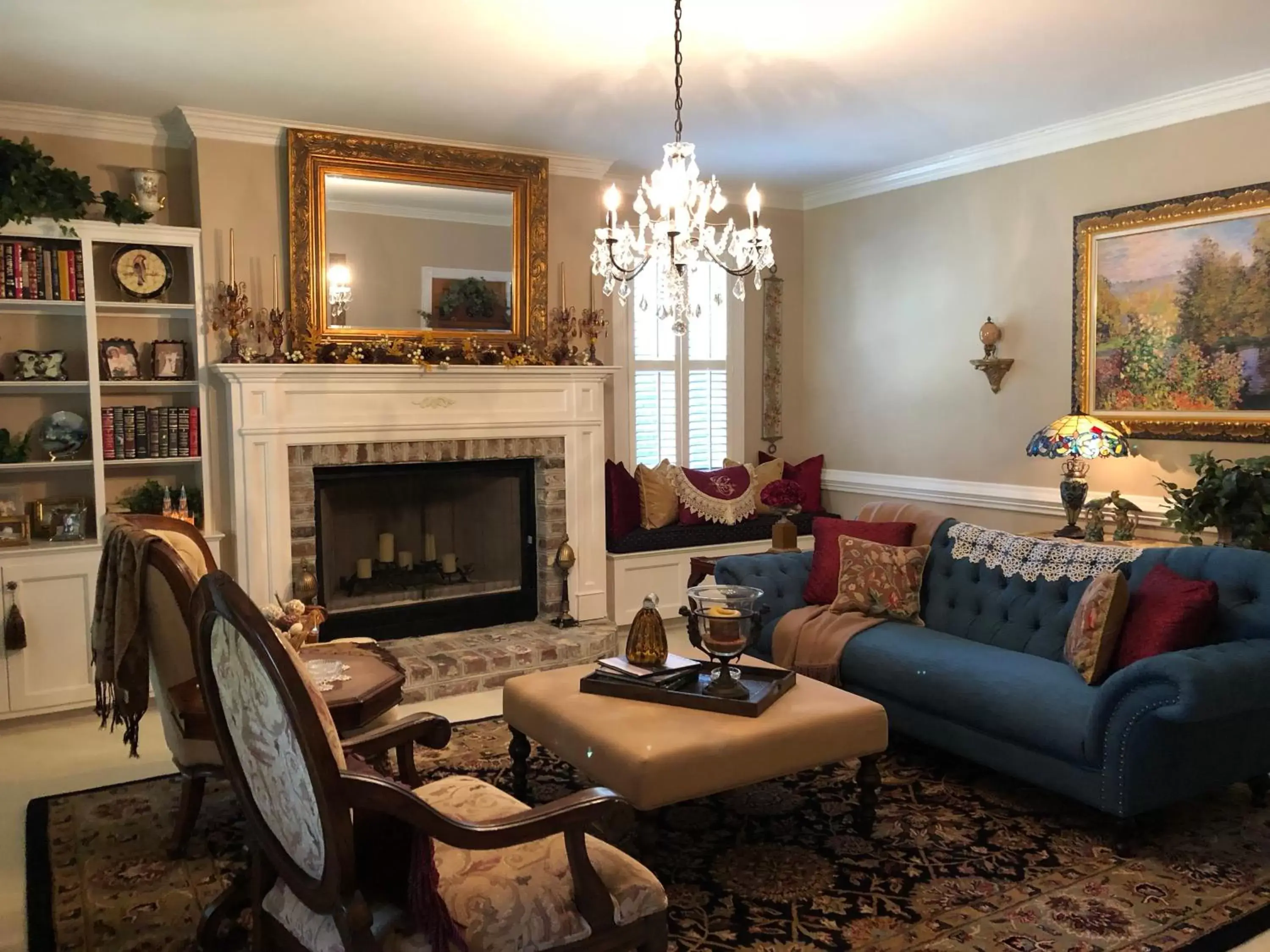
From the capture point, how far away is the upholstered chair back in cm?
172

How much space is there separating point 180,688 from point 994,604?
9.65 ft

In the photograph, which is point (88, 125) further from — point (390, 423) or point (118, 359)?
point (390, 423)

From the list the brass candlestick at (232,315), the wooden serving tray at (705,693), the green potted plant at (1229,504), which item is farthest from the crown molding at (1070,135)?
the brass candlestick at (232,315)

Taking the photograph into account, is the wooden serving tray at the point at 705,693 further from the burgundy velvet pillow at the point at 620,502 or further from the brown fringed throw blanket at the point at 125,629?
the burgundy velvet pillow at the point at 620,502

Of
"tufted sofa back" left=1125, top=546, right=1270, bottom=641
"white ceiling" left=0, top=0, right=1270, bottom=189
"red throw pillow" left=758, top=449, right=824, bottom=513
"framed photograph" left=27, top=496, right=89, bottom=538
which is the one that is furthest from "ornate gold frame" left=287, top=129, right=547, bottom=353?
"tufted sofa back" left=1125, top=546, right=1270, bottom=641

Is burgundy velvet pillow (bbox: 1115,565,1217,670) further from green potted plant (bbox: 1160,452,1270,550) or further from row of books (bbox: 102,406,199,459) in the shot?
row of books (bbox: 102,406,199,459)

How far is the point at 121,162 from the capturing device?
4.68m

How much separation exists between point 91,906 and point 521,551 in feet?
9.98

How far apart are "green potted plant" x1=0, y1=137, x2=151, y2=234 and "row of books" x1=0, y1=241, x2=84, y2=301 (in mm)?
163

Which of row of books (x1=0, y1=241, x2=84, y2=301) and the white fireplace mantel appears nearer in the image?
row of books (x1=0, y1=241, x2=84, y2=301)

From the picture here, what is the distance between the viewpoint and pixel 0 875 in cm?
299

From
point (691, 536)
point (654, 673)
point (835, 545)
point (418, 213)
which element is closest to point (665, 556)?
point (691, 536)

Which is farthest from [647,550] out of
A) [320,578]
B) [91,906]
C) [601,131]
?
[91,906]

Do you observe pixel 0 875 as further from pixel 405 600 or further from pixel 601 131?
pixel 601 131
